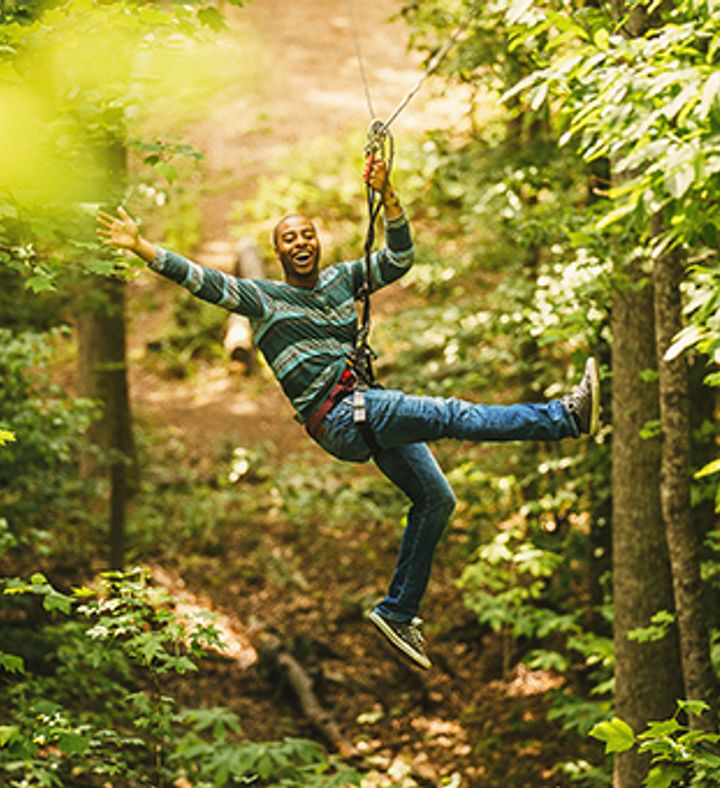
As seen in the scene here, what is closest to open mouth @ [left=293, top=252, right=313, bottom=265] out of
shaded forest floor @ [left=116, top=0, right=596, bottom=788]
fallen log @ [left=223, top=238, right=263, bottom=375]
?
shaded forest floor @ [left=116, top=0, right=596, bottom=788]

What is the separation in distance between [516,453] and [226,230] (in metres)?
10.2

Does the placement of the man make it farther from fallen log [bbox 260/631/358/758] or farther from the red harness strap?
fallen log [bbox 260/631/358/758]

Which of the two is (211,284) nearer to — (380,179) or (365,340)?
(365,340)

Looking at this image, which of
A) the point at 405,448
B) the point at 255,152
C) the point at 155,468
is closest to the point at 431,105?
the point at 255,152

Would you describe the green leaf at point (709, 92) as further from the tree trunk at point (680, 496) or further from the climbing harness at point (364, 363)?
the tree trunk at point (680, 496)

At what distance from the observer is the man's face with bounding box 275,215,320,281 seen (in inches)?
160

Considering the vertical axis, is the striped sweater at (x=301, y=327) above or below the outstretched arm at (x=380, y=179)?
below

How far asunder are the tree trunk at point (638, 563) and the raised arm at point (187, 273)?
2.66m

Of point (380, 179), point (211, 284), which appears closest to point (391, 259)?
point (380, 179)

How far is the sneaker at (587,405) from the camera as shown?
378 cm

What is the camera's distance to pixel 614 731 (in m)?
3.41

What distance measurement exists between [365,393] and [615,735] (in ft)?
5.35

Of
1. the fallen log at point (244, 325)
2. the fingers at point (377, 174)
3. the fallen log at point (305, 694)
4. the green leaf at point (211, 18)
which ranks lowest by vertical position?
the fallen log at point (305, 694)

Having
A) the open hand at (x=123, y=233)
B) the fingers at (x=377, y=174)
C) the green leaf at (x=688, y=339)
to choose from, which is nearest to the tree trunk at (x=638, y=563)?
the fingers at (x=377, y=174)
